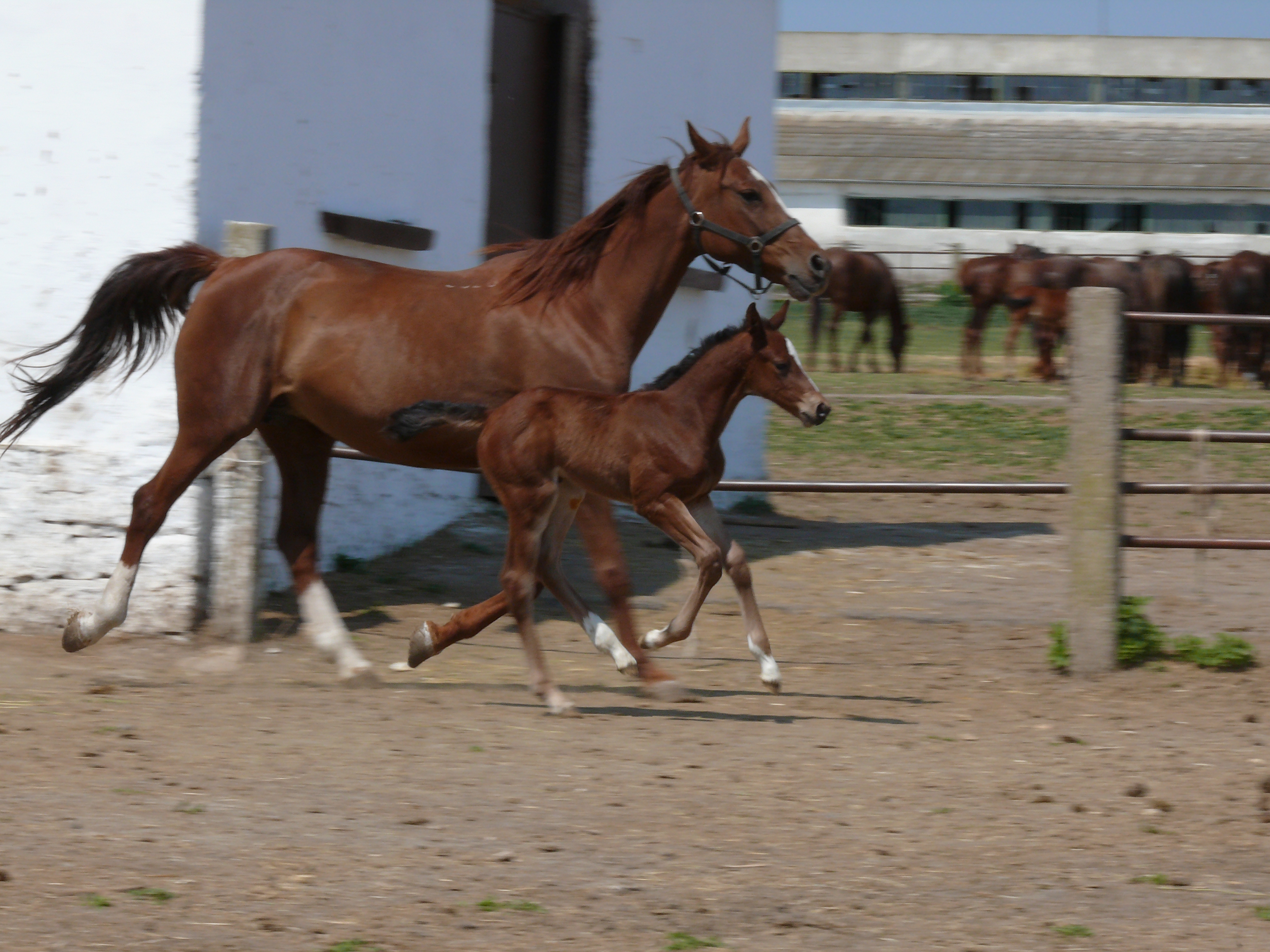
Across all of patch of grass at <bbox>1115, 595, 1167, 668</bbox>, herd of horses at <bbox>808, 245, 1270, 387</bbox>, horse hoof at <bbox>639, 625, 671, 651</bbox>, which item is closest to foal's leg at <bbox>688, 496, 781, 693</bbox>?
horse hoof at <bbox>639, 625, 671, 651</bbox>

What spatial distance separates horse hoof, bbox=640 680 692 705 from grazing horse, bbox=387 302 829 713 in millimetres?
20

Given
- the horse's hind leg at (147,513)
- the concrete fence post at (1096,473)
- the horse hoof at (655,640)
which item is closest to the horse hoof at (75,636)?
the horse's hind leg at (147,513)

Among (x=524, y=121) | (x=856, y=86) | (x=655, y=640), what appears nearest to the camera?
(x=655, y=640)

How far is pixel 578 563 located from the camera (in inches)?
336

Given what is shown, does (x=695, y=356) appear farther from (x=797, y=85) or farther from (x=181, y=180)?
(x=797, y=85)

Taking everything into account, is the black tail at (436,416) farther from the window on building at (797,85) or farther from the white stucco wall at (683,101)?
the window on building at (797,85)

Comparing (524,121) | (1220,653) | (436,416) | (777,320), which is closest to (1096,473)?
(1220,653)

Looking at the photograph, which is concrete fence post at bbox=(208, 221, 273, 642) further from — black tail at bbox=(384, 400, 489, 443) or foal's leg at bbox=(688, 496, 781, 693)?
foal's leg at bbox=(688, 496, 781, 693)

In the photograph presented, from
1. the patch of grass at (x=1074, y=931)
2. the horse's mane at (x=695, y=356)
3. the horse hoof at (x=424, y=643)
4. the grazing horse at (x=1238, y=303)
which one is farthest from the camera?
the grazing horse at (x=1238, y=303)

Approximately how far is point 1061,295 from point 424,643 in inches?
618

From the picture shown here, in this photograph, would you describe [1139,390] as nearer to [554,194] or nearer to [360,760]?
[554,194]

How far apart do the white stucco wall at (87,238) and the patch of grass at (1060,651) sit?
367cm

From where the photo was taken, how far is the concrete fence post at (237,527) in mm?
6715

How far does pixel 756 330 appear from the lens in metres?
5.75
